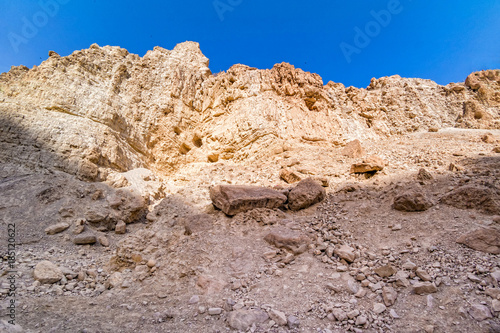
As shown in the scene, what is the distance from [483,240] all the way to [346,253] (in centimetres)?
197

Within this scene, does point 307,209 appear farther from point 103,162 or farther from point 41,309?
point 103,162

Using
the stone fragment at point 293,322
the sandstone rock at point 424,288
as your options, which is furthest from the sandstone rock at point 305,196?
the stone fragment at point 293,322

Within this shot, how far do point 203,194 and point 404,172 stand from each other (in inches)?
251

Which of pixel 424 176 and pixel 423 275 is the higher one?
pixel 424 176

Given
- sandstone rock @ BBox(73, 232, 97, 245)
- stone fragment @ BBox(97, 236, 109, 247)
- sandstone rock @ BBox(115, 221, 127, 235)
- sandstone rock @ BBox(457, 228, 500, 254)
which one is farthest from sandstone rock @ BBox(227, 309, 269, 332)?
sandstone rock @ BBox(115, 221, 127, 235)

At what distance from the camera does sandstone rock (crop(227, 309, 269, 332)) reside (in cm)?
298

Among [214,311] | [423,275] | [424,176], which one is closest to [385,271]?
[423,275]

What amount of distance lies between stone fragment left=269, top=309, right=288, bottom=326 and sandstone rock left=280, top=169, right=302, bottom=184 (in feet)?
17.6

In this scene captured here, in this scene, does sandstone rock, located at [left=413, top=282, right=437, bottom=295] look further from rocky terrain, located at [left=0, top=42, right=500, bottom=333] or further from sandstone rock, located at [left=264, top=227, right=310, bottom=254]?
sandstone rock, located at [left=264, top=227, right=310, bottom=254]

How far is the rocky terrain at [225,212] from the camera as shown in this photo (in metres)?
3.18

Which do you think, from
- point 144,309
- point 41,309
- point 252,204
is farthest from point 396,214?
point 41,309

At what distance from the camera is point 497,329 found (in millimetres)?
2387

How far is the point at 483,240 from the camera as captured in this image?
3.57m

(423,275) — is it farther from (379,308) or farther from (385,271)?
(379,308)
